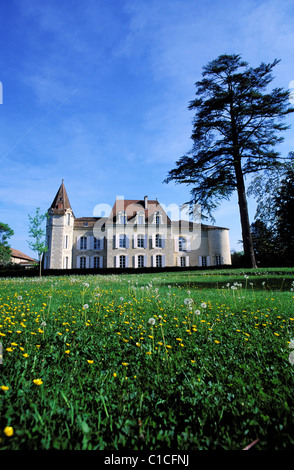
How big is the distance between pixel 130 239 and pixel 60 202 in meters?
11.6

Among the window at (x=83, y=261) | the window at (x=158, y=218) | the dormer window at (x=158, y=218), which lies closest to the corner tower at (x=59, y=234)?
the window at (x=83, y=261)

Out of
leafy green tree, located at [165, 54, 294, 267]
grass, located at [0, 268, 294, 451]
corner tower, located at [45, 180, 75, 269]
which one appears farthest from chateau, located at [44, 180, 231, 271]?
grass, located at [0, 268, 294, 451]

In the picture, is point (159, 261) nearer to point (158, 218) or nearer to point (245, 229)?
point (158, 218)

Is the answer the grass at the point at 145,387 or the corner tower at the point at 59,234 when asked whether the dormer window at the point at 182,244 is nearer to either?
the corner tower at the point at 59,234

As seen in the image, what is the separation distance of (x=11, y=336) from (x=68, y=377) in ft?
4.29

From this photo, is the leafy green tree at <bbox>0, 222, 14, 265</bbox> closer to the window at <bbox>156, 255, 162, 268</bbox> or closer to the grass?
the window at <bbox>156, 255, 162, 268</bbox>

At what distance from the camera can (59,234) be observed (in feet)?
103

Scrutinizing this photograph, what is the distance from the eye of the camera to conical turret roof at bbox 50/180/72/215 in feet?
104

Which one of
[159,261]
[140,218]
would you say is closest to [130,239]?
[140,218]
